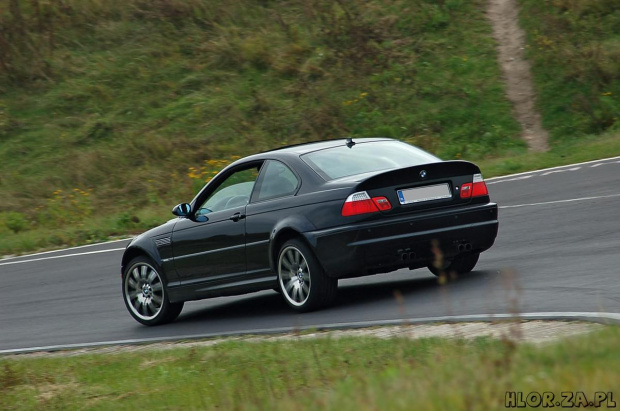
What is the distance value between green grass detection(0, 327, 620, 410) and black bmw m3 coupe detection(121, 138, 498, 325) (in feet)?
5.02

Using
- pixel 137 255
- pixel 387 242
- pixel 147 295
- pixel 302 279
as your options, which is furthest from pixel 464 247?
pixel 137 255

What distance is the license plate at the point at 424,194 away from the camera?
989cm

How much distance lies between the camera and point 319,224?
32.3ft

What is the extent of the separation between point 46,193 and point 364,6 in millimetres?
12845

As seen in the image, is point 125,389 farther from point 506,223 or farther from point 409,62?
point 409,62

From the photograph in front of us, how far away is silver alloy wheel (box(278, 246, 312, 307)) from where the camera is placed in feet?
32.9

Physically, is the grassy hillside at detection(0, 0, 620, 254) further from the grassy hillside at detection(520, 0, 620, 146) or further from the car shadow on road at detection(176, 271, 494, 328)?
the car shadow on road at detection(176, 271, 494, 328)

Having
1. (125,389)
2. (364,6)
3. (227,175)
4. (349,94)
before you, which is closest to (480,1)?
(364,6)

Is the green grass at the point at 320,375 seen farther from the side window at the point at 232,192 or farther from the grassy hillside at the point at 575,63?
the grassy hillside at the point at 575,63

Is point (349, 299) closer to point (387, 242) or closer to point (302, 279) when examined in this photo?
point (302, 279)

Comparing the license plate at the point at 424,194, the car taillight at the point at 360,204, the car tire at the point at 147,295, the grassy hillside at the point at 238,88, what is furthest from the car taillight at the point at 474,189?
the grassy hillside at the point at 238,88

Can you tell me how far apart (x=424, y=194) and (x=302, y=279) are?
1406mm

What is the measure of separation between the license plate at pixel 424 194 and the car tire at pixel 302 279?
39.6 inches

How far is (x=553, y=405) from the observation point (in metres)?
4.25
